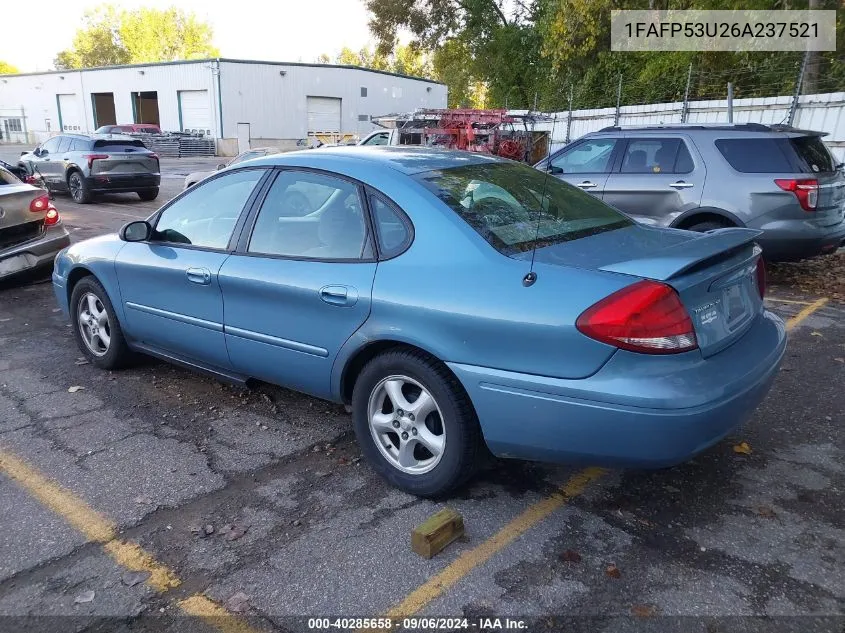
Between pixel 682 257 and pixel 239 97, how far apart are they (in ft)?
129

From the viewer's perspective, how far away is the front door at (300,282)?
3289mm

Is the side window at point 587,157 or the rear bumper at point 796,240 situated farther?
the side window at point 587,157

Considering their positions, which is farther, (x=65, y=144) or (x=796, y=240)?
(x=65, y=144)

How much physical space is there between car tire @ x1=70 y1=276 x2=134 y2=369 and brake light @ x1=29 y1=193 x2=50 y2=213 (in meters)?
2.88

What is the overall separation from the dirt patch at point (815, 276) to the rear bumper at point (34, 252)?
26.8ft

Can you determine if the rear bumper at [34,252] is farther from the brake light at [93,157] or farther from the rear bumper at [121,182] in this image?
the brake light at [93,157]

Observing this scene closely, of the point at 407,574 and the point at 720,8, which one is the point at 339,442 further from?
the point at 720,8

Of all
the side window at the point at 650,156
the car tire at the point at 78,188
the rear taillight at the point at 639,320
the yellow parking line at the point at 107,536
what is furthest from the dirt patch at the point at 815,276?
the car tire at the point at 78,188

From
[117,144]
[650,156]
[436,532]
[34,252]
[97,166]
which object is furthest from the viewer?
[117,144]

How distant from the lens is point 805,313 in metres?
6.48

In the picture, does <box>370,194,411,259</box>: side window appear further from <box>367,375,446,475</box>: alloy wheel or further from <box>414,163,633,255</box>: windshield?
<box>367,375,446,475</box>: alloy wheel

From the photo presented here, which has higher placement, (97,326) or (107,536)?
(97,326)

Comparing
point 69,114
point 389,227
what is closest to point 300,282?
point 389,227

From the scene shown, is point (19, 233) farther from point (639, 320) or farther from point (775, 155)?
point (775, 155)
